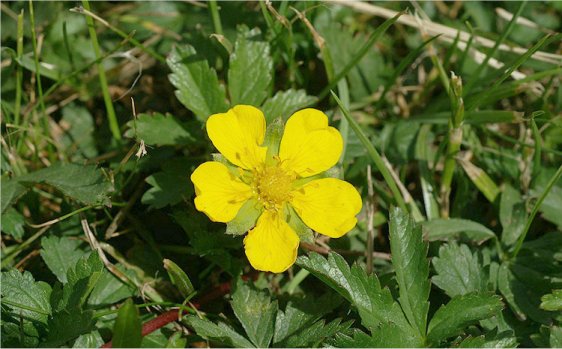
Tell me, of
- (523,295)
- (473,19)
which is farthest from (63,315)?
(473,19)

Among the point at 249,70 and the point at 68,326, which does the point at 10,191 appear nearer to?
the point at 68,326

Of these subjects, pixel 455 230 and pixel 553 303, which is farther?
pixel 455 230

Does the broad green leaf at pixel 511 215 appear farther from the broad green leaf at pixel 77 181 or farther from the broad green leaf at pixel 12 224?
the broad green leaf at pixel 12 224

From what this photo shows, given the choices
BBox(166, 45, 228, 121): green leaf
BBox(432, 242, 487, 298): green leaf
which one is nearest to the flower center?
BBox(166, 45, 228, 121): green leaf

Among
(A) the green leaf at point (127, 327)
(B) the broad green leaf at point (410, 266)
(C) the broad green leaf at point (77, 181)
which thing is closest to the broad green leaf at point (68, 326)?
A: (A) the green leaf at point (127, 327)

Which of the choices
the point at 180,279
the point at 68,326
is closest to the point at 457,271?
the point at 180,279
